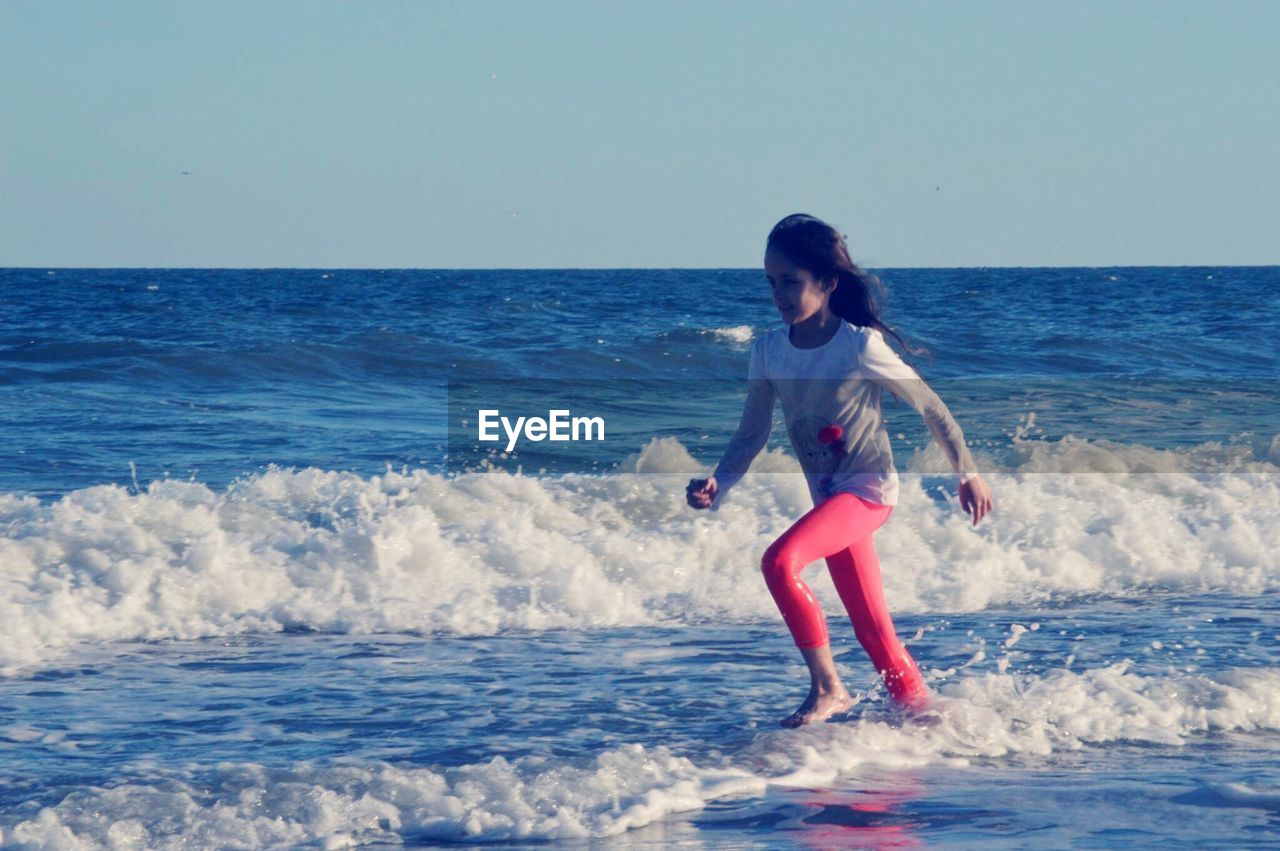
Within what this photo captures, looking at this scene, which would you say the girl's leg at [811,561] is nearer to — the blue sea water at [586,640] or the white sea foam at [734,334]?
the blue sea water at [586,640]

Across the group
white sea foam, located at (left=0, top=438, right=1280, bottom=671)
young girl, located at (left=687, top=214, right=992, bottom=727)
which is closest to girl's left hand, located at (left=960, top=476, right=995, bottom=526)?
young girl, located at (left=687, top=214, right=992, bottom=727)

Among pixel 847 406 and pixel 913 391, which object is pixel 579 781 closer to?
pixel 847 406

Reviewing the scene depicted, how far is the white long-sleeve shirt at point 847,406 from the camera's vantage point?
4727 millimetres

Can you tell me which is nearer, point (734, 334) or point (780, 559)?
point (780, 559)

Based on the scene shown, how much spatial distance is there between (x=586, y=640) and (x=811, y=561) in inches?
91.8

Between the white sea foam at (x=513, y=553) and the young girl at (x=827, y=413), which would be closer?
the young girl at (x=827, y=413)

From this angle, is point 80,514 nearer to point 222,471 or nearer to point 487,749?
point 222,471

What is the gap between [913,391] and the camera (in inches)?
187

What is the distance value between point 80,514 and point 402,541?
1926 millimetres

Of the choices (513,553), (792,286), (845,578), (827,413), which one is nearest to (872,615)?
(845,578)

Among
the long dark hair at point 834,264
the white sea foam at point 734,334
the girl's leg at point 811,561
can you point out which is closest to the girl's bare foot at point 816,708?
the girl's leg at point 811,561

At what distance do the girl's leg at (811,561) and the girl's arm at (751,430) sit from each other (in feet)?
1.07

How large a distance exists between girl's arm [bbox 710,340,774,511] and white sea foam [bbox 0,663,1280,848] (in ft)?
2.83

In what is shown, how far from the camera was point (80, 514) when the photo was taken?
8633 mm
